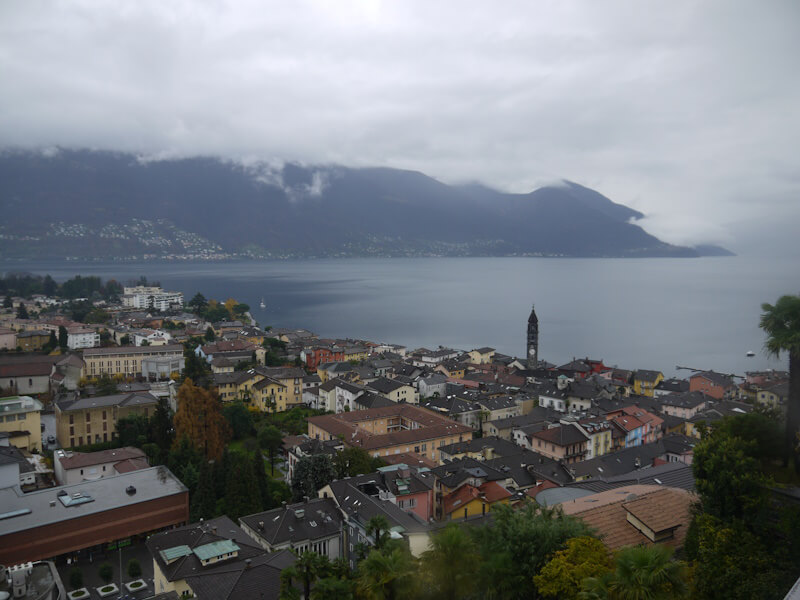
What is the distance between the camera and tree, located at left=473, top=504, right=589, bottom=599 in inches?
337

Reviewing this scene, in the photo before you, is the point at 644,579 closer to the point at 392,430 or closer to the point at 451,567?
the point at 451,567

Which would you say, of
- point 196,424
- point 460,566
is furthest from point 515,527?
point 196,424

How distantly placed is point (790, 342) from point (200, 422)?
75.3 ft

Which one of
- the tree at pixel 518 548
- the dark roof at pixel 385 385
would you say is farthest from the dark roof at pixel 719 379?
the tree at pixel 518 548

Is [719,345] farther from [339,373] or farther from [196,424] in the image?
[196,424]

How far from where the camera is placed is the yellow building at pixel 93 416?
27078mm

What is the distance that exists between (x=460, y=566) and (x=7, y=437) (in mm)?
23602

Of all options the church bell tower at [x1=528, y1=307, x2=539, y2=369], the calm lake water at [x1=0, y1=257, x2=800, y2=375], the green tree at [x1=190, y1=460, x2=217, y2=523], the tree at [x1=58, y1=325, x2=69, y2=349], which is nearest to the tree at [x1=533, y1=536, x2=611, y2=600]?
the green tree at [x1=190, y1=460, x2=217, y2=523]

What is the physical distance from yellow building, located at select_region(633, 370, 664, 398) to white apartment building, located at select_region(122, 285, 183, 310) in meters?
64.6

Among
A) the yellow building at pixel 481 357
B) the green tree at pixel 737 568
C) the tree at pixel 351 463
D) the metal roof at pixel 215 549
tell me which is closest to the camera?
the green tree at pixel 737 568

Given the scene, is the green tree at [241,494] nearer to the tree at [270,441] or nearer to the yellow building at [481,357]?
the tree at [270,441]

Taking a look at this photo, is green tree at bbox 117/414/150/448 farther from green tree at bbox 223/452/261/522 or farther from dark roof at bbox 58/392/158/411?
green tree at bbox 223/452/261/522

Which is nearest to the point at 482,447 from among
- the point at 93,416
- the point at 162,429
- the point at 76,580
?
the point at 162,429

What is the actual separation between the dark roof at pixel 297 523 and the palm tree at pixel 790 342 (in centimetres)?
1163
